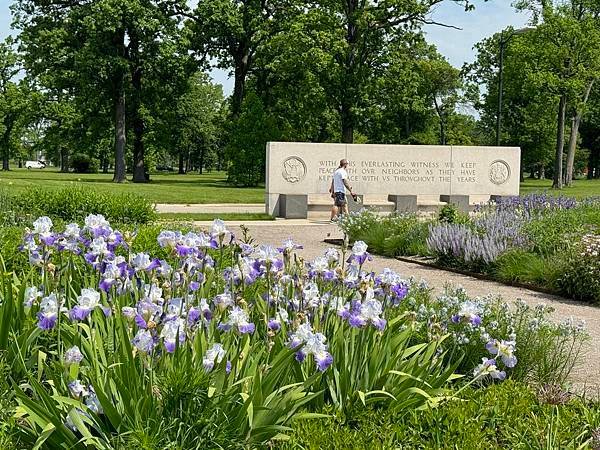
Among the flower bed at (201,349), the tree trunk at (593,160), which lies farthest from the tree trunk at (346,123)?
the tree trunk at (593,160)

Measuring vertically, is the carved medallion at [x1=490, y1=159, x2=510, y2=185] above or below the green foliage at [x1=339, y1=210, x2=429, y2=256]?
above

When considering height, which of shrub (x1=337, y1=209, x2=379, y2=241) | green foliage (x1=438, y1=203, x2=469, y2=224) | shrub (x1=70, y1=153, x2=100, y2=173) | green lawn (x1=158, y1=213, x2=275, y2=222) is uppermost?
shrub (x1=70, y1=153, x2=100, y2=173)

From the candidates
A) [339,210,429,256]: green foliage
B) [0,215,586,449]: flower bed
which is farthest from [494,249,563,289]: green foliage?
[0,215,586,449]: flower bed

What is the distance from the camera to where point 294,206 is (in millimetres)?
21703

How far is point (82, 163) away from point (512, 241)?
217 feet

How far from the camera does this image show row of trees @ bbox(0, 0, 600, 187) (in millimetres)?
36281

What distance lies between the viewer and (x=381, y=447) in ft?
10.2

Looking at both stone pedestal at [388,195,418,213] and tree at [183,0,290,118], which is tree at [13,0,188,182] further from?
stone pedestal at [388,195,418,213]

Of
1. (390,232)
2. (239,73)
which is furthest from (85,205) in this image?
(239,73)

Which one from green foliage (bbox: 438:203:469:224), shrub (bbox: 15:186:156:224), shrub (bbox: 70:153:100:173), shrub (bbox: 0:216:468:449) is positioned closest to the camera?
shrub (bbox: 0:216:468:449)

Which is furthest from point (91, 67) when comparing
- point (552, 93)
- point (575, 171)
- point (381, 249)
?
point (575, 171)

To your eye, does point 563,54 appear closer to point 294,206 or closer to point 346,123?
point 346,123

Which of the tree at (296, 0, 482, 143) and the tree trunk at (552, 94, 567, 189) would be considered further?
the tree trunk at (552, 94, 567, 189)

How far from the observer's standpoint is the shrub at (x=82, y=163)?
71688 mm
